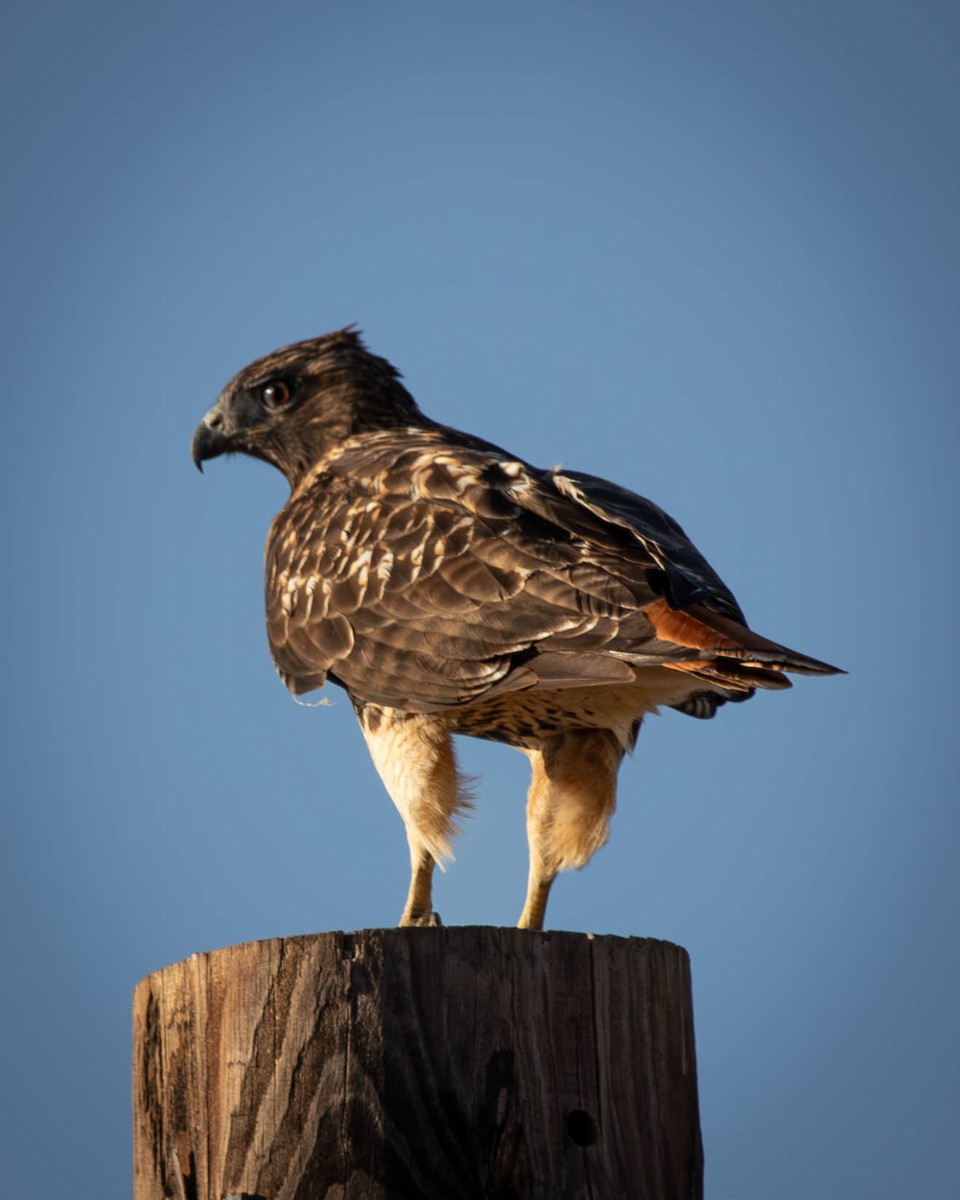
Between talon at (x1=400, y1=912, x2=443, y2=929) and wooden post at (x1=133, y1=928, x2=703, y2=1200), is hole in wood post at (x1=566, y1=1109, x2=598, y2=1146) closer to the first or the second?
wooden post at (x1=133, y1=928, x2=703, y2=1200)

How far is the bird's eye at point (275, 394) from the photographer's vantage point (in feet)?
22.3

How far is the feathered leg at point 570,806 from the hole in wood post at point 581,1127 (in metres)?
2.28

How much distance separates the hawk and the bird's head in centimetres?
67

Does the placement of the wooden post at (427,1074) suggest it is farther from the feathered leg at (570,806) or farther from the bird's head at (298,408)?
the bird's head at (298,408)

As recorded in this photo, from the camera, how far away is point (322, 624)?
5.33 meters

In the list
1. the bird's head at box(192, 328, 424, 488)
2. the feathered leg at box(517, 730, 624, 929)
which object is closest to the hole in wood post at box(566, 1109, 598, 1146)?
the feathered leg at box(517, 730, 624, 929)

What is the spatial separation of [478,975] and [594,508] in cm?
219

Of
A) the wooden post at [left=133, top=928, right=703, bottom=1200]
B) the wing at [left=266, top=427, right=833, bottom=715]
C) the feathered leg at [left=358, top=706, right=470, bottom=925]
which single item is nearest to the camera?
the wooden post at [left=133, top=928, right=703, bottom=1200]

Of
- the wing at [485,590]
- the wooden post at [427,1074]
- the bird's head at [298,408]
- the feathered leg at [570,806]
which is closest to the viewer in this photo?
the wooden post at [427,1074]

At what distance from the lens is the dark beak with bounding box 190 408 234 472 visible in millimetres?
6832

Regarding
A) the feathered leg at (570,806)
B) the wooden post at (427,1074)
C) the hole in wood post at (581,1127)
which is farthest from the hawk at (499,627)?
the hole in wood post at (581,1127)

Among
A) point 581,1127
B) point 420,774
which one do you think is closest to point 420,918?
point 420,774

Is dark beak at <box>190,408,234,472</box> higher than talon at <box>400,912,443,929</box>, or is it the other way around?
dark beak at <box>190,408,234,472</box>

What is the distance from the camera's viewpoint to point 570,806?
211 inches
